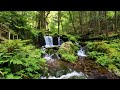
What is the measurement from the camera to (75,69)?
28.8 ft

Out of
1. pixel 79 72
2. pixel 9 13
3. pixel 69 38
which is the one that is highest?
pixel 9 13

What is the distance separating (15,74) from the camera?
654cm

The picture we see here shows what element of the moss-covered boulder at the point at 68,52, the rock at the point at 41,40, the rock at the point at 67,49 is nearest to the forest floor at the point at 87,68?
the moss-covered boulder at the point at 68,52

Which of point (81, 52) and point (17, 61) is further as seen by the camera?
point (81, 52)

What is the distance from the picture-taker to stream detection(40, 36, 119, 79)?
26.3 ft

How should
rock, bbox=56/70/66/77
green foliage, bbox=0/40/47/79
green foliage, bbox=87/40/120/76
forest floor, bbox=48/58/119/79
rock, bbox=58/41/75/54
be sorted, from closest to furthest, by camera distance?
green foliage, bbox=0/40/47/79, rock, bbox=56/70/66/77, forest floor, bbox=48/58/119/79, green foliage, bbox=87/40/120/76, rock, bbox=58/41/75/54

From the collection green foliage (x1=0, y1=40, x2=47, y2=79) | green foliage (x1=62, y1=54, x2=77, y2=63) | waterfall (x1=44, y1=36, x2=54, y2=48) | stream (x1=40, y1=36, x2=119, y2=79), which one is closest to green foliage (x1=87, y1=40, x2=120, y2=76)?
stream (x1=40, y1=36, x2=119, y2=79)

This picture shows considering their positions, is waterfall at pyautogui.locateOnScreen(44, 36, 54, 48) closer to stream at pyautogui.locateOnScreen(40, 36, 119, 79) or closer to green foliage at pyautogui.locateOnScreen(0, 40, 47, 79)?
stream at pyautogui.locateOnScreen(40, 36, 119, 79)

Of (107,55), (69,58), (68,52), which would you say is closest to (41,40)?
(68,52)

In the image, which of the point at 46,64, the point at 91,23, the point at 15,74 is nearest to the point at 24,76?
the point at 15,74

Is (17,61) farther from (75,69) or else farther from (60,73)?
(75,69)
